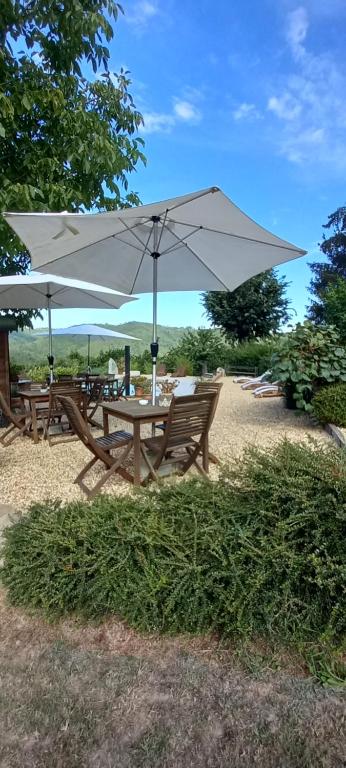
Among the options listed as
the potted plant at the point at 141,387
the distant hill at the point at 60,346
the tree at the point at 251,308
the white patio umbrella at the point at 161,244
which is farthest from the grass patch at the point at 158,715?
the tree at the point at 251,308

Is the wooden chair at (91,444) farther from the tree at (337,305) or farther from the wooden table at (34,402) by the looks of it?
the tree at (337,305)

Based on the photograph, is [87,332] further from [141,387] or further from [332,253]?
[332,253]

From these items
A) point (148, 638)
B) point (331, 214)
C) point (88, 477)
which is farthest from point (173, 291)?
point (331, 214)

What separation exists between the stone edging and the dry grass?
339 centimetres

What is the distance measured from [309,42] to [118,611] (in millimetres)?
9890

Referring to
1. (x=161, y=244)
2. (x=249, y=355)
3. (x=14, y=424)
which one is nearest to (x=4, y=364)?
(x=14, y=424)

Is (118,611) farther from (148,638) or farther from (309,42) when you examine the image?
(309,42)

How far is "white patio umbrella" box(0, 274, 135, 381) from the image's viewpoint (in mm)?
6344

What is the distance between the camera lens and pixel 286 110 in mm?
9477

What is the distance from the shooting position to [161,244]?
475 cm

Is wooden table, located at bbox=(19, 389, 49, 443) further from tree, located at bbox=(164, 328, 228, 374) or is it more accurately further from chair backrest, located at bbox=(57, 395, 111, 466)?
tree, located at bbox=(164, 328, 228, 374)

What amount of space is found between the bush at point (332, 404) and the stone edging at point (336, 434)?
0.11 metres

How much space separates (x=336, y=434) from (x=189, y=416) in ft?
8.52

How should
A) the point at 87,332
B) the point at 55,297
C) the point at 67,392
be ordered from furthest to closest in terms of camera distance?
the point at 87,332 → the point at 55,297 → the point at 67,392
